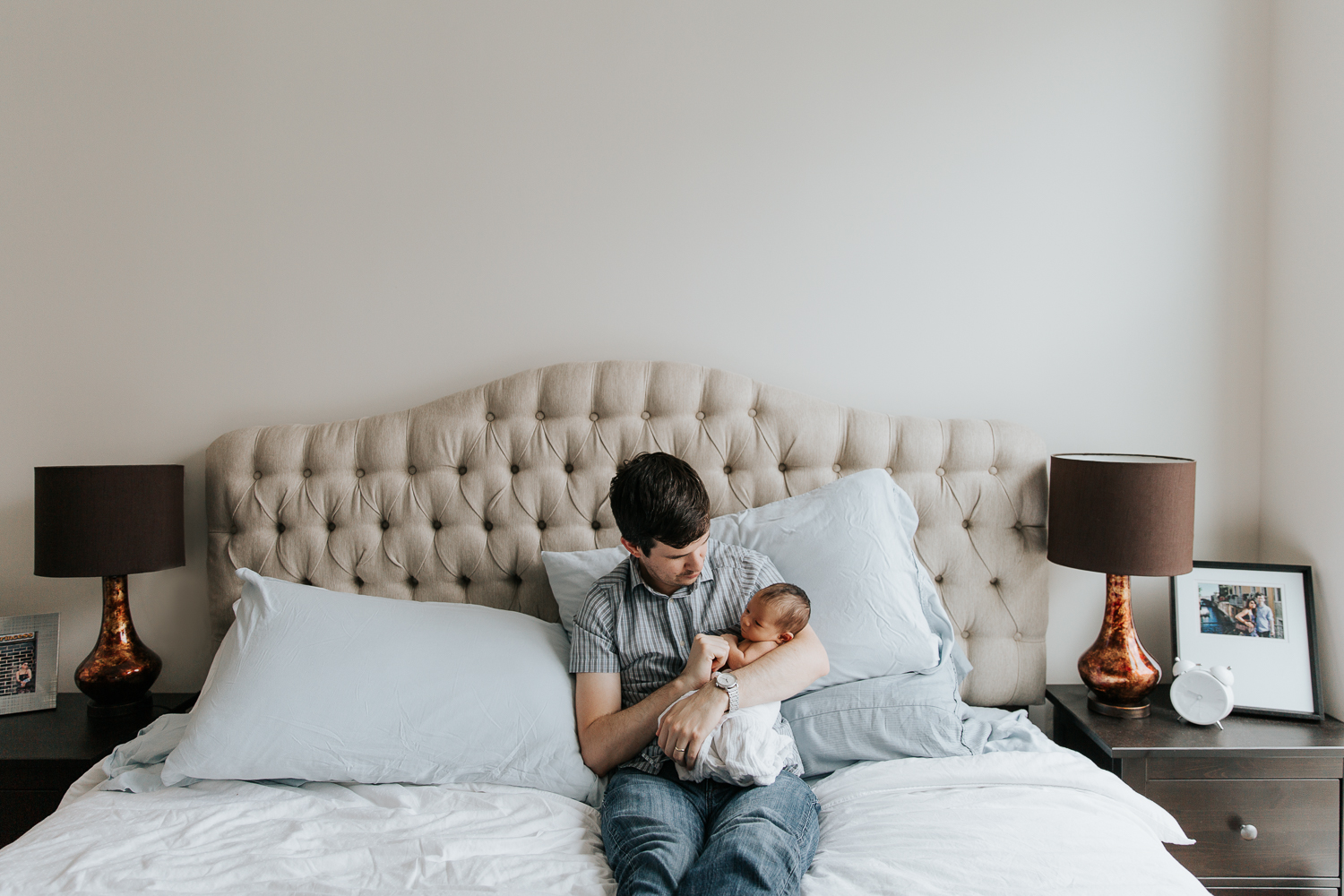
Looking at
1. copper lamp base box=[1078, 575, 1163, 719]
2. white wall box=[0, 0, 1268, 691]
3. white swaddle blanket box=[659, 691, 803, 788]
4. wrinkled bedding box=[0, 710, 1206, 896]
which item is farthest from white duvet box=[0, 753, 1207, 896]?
white wall box=[0, 0, 1268, 691]

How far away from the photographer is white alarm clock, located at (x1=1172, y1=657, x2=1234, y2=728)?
63.2 inches

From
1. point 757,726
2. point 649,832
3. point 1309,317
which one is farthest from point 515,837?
point 1309,317

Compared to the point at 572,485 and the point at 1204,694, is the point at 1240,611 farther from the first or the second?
the point at 572,485

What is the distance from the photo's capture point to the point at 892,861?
3.61 ft

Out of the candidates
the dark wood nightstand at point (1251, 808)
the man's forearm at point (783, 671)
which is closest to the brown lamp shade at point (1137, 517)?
the dark wood nightstand at point (1251, 808)

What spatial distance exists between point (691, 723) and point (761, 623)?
0.79 ft

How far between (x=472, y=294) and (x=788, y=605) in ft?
3.96

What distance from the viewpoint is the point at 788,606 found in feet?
4.62

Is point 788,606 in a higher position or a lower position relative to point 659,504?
lower

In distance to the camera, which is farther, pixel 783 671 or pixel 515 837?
pixel 783 671

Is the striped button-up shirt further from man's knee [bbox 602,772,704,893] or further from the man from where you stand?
man's knee [bbox 602,772,704,893]

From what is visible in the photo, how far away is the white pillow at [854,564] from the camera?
5.09ft

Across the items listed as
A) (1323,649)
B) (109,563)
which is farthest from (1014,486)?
(109,563)

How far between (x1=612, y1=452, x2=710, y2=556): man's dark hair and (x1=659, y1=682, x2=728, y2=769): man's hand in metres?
0.27
